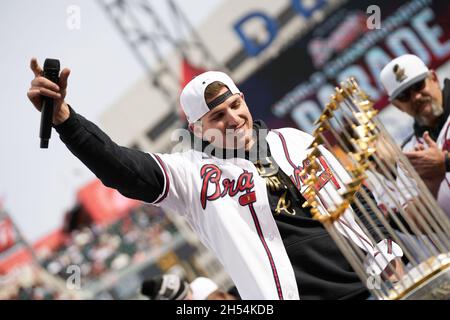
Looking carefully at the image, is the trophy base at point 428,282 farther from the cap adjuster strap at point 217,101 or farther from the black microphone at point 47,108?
the black microphone at point 47,108

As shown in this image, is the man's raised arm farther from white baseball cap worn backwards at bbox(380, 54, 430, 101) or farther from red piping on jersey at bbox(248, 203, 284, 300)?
white baseball cap worn backwards at bbox(380, 54, 430, 101)

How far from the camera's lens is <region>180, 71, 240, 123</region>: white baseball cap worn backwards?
2084mm

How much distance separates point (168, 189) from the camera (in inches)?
80.5

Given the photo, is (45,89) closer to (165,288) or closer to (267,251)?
(267,251)

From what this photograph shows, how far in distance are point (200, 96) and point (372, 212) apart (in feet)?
A: 1.90

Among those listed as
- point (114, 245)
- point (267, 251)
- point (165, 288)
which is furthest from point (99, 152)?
point (114, 245)

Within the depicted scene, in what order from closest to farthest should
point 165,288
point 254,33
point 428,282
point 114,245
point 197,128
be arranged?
point 428,282 < point 197,128 < point 165,288 < point 254,33 < point 114,245

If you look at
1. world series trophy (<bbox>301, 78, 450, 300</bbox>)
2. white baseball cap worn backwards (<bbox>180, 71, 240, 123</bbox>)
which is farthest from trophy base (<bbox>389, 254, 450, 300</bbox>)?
white baseball cap worn backwards (<bbox>180, 71, 240, 123</bbox>)

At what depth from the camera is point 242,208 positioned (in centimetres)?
197

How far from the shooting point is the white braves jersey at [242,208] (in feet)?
6.23

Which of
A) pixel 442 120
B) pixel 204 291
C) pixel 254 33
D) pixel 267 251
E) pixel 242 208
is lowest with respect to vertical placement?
pixel 204 291

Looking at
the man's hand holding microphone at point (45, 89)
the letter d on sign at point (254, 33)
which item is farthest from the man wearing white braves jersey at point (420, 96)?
the letter d on sign at point (254, 33)
